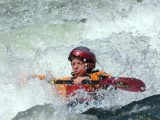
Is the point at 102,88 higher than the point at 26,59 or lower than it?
higher

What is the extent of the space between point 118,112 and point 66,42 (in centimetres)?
425

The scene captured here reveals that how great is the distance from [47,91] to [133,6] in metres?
5.81

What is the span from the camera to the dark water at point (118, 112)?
19.4ft

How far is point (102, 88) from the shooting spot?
6309 millimetres

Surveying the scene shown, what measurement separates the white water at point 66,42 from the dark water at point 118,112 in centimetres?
14

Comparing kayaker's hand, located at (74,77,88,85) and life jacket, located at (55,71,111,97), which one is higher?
kayaker's hand, located at (74,77,88,85)

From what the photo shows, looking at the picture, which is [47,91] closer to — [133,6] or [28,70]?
[28,70]

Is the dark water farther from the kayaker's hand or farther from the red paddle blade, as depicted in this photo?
the kayaker's hand

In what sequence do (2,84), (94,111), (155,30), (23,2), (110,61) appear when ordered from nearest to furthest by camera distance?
(94,111), (2,84), (110,61), (155,30), (23,2)

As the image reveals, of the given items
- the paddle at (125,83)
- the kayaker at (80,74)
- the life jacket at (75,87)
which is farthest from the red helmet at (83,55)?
the paddle at (125,83)

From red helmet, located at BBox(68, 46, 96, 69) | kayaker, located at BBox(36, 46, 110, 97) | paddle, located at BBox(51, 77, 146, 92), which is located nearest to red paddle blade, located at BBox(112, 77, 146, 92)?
paddle, located at BBox(51, 77, 146, 92)

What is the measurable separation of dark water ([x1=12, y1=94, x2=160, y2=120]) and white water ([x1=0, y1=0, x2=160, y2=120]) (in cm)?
14

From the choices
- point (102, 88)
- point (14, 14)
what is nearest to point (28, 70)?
point (102, 88)

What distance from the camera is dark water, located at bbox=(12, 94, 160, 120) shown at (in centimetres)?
592
